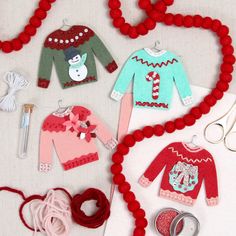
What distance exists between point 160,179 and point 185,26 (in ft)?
1.01

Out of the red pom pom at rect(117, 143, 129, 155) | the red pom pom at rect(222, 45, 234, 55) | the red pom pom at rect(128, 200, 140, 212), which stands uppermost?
the red pom pom at rect(222, 45, 234, 55)

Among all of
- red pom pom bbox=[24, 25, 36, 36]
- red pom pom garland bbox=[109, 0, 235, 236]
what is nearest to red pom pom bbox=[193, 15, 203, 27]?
red pom pom garland bbox=[109, 0, 235, 236]

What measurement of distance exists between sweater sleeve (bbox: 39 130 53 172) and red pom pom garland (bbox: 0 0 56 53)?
0.18 metres

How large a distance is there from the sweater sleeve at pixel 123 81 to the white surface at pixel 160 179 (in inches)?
1.8

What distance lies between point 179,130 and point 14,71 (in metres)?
0.35

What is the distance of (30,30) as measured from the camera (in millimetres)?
858

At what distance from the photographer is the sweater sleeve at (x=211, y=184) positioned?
883 mm

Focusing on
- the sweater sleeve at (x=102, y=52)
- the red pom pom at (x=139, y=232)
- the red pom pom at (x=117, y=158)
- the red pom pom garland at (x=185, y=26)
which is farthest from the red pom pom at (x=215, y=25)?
the red pom pom at (x=139, y=232)

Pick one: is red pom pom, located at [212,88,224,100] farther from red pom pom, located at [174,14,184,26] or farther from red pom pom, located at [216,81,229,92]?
red pom pom, located at [174,14,184,26]

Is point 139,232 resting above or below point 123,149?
below

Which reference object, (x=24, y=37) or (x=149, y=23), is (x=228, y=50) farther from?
(x=24, y=37)

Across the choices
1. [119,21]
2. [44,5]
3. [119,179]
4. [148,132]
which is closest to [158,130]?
[148,132]

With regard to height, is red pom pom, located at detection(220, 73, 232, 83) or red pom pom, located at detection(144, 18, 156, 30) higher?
red pom pom, located at detection(144, 18, 156, 30)

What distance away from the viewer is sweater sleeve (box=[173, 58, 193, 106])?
878 mm
